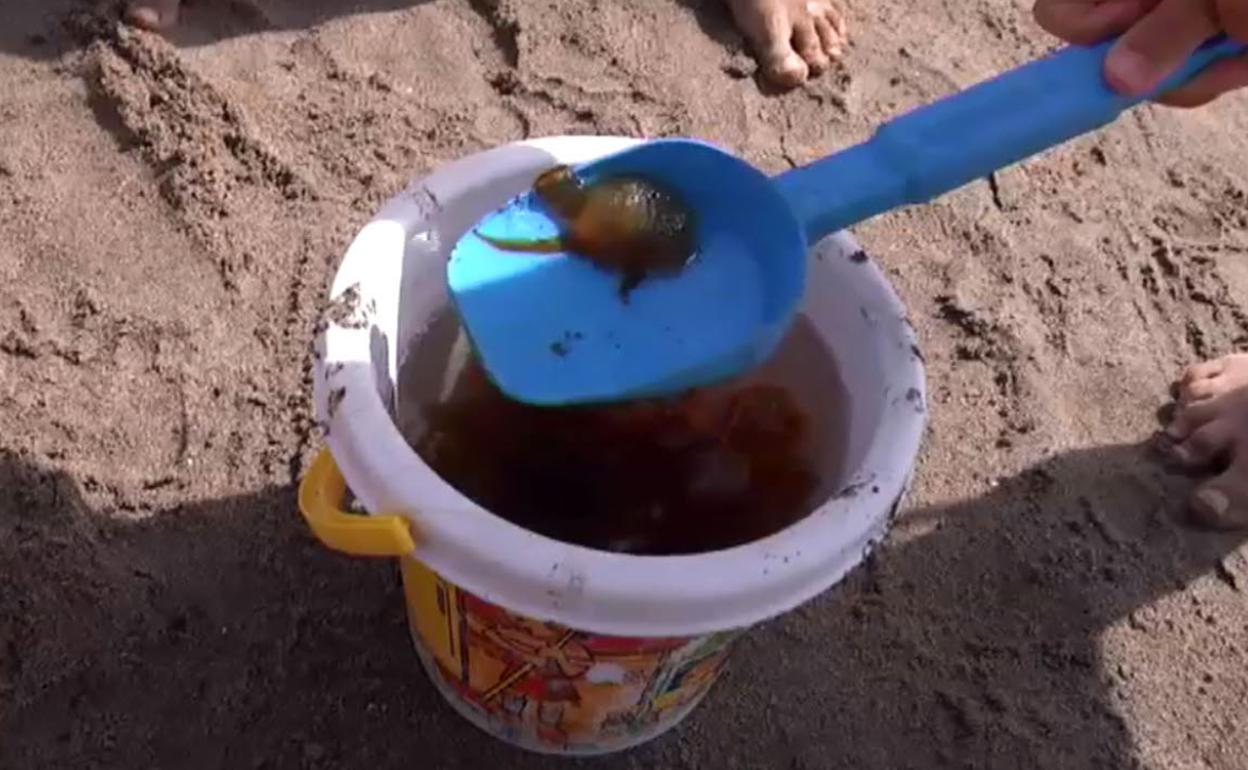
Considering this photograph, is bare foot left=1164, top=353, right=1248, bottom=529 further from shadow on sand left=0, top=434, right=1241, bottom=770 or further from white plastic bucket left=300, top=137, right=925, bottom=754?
white plastic bucket left=300, top=137, right=925, bottom=754

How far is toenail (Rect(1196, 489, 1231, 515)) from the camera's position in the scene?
4.50 ft

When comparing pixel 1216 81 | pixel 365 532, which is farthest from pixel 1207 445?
pixel 365 532

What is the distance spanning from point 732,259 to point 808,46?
70 centimetres

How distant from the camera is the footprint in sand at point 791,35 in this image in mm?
1644

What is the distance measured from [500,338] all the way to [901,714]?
0.48 m

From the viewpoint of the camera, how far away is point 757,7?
5.48ft

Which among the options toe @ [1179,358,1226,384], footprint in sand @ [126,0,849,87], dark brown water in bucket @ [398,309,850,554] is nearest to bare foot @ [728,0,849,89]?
footprint in sand @ [126,0,849,87]

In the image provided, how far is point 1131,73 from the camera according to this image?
966 millimetres

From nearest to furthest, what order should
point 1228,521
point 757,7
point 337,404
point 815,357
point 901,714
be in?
point 337,404 < point 815,357 < point 901,714 < point 1228,521 < point 757,7

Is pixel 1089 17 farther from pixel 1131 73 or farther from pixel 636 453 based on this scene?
pixel 636 453

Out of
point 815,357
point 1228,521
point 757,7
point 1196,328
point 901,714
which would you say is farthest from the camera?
point 757,7

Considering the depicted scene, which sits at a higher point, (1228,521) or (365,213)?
(365,213)

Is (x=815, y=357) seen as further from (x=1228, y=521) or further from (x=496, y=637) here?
(x=1228, y=521)

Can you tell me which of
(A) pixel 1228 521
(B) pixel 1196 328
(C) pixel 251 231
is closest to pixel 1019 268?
(B) pixel 1196 328
